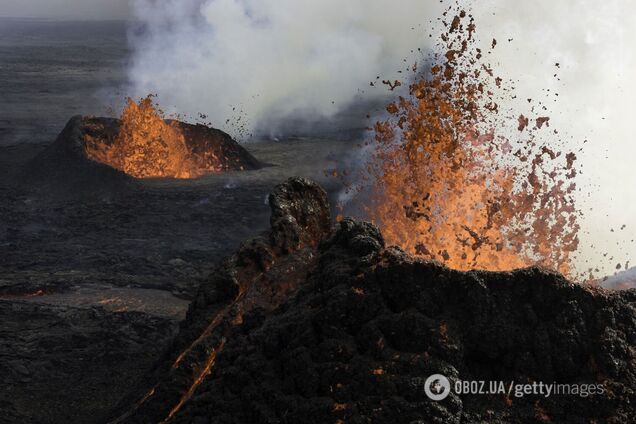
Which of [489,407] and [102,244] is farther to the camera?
[102,244]

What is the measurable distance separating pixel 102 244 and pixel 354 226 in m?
6.55

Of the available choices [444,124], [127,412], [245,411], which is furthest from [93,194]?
A: [245,411]

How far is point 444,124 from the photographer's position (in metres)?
8.05

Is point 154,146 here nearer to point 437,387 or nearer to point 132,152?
point 132,152

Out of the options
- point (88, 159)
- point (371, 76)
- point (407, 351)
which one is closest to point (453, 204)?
point (407, 351)

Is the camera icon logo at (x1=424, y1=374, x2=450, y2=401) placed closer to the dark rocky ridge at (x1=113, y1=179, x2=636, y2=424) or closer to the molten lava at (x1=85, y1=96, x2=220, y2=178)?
the dark rocky ridge at (x1=113, y1=179, x2=636, y2=424)

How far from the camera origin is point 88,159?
13.5 metres

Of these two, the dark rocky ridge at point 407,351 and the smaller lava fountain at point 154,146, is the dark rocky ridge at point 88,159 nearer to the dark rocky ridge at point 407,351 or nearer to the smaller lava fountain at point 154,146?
the smaller lava fountain at point 154,146

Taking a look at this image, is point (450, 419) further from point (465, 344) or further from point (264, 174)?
point (264, 174)

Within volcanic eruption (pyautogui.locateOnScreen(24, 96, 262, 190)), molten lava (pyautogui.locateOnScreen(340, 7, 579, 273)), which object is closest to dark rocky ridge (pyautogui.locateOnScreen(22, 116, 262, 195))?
volcanic eruption (pyautogui.locateOnScreen(24, 96, 262, 190))

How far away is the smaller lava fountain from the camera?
14.2 m

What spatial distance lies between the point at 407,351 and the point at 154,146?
11492 mm

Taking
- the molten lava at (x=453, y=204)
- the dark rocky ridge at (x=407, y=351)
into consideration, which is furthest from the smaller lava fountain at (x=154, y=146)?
the dark rocky ridge at (x=407, y=351)

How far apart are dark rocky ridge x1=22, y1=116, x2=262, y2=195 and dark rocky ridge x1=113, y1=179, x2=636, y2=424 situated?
9.27 m
